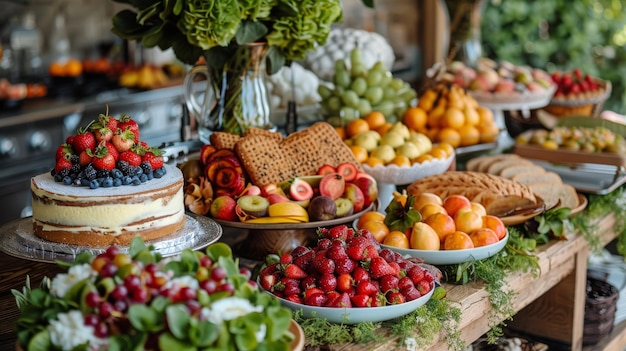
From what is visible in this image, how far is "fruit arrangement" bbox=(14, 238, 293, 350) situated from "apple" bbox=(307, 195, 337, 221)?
76 centimetres

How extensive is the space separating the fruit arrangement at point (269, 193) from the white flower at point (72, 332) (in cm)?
85

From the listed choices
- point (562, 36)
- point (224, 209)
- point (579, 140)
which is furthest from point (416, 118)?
point (562, 36)

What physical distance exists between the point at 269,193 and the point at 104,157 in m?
0.55

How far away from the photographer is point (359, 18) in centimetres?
648

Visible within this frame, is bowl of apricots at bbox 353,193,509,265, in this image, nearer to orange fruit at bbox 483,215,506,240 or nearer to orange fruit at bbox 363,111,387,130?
orange fruit at bbox 483,215,506,240

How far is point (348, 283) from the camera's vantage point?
1.64 meters

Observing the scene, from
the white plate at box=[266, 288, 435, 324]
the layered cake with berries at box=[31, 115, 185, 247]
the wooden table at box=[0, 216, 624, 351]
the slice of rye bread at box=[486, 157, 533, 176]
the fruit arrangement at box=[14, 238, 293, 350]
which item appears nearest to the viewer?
the fruit arrangement at box=[14, 238, 293, 350]

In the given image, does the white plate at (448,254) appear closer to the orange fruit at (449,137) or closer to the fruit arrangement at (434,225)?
the fruit arrangement at (434,225)

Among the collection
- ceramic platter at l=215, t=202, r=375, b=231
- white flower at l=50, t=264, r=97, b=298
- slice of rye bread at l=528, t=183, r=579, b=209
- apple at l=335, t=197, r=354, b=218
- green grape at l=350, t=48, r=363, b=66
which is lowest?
slice of rye bread at l=528, t=183, r=579, b=209

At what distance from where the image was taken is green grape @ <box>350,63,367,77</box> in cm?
296

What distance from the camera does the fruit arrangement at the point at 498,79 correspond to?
3.63 metres

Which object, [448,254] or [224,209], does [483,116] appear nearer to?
Answer: [448,254]

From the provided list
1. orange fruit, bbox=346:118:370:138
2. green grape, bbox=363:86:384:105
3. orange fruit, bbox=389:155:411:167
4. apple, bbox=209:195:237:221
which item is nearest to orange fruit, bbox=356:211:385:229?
apple, bbox=209:195:237:221

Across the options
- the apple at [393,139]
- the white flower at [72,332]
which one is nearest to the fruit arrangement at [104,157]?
the white flower at [72,332]
